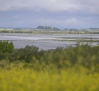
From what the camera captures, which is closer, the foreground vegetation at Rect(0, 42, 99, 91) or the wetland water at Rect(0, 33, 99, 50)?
the foreground vegetation at Rect(0, 42, 99, 91)

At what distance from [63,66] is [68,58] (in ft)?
1.49

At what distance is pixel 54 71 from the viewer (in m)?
6.59

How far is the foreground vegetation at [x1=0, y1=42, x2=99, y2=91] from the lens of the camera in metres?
4.18

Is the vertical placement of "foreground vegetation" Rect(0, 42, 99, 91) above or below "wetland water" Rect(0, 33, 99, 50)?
above

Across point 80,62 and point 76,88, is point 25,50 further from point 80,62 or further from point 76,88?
point 76,88

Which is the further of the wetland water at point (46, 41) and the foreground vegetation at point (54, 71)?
the wetland water at point (46, 41)

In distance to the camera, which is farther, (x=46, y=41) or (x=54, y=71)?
(x=46, y=41)

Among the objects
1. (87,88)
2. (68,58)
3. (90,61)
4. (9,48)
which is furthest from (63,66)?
(9,48)

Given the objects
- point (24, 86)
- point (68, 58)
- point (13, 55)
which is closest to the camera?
point (24, 86)

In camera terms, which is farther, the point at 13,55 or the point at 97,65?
the point at 13,55

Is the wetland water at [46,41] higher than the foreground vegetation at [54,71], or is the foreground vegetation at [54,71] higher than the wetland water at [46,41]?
the foreground vegetation at [54,71]

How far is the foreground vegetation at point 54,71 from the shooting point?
4181mm

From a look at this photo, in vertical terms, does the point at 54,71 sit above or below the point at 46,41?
above

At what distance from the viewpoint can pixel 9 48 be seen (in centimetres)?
1570
